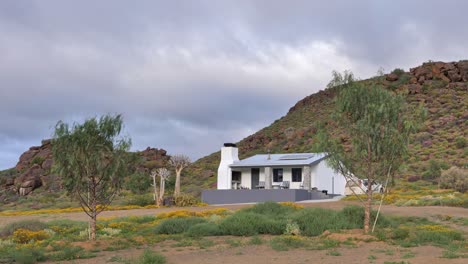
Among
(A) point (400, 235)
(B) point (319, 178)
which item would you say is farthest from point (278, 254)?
(B) point (319, 178)

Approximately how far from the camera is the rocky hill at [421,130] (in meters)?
53.7

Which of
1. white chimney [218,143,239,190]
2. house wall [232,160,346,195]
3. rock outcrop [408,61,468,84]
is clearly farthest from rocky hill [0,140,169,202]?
rock outcrop [408,61,468,84]

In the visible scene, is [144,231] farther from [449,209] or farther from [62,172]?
[449,209]

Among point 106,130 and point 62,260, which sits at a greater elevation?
point 106,130

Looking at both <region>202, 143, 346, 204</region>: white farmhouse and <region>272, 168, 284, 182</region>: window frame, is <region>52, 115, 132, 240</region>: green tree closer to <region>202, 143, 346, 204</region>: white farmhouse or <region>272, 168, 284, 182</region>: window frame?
<region>202, 143, 346, 204</region>: white farmhouse

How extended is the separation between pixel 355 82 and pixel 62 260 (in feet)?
36.6

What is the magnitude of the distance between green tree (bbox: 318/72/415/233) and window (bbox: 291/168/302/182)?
20.0m

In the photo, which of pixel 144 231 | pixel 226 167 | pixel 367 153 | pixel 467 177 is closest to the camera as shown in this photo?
pixel 367 153

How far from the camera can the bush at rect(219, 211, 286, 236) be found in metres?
18.8

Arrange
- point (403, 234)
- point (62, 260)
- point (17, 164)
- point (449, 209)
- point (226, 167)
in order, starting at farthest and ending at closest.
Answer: point (17, 164) → point (226, 167) → point (449, 209) → point (403, 234) → point (62, 260)

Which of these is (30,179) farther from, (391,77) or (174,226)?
(391,77)

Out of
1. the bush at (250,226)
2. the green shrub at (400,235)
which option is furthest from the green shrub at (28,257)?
the green shrub at (400,235)

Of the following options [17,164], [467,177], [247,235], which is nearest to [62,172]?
[247,235]

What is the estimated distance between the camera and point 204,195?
3856 cm
